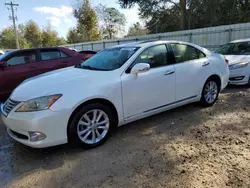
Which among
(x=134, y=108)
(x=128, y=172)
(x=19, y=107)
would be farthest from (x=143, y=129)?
(x=19, y=107)

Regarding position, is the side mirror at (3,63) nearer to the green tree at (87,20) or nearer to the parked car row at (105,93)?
the parked car row at (105,93)

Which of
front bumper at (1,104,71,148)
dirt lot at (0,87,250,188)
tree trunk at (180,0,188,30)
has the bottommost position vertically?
dirt lot at (0,87,250,188)

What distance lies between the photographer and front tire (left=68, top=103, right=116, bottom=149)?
2.99 m

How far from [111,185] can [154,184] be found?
47cm

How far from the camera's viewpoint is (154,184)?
235cm

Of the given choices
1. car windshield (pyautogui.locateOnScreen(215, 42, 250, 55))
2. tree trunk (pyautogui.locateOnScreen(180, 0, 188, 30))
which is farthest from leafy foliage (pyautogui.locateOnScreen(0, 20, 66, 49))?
car windshield (pyautogui.locateOnScreen(215, 42, 250, 55))

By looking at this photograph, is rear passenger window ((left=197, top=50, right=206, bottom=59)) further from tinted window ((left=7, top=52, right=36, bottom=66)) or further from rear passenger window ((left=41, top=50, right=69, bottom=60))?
tinted window ((left=7, top=52, right=36, bottom=66))

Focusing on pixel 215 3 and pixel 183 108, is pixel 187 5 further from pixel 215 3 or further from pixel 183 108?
pixel 183 108

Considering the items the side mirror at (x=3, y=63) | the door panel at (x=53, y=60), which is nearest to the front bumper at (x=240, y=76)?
the door panel at (x=53, y=60)

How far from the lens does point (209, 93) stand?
471 cm

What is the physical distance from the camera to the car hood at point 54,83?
2.94 meters

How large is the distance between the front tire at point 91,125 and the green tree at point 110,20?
130ft

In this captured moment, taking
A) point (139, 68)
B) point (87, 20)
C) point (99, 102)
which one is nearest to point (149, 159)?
point (99, 102)

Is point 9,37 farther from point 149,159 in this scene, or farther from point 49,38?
point 149,159
